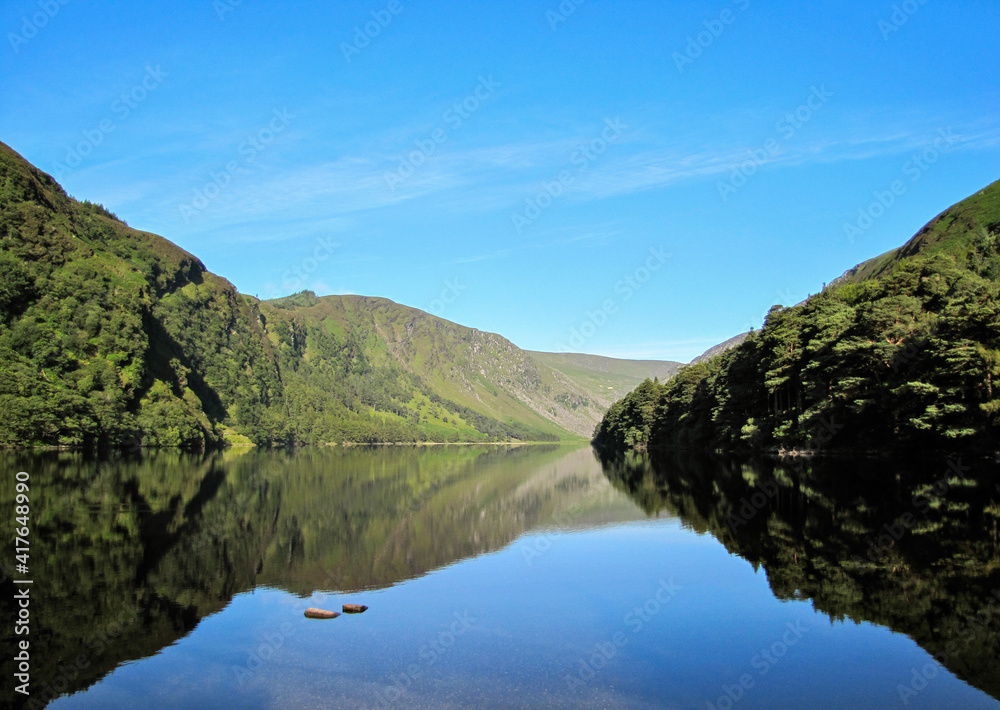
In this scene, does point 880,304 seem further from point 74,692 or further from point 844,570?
point 74,692

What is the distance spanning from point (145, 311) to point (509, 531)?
559 ft

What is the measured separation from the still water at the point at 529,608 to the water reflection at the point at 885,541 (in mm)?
112

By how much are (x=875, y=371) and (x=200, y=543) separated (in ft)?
209

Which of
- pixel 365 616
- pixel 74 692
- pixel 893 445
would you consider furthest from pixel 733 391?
pixel 74 692

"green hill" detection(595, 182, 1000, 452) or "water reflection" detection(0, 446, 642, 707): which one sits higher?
"green hill" detection(595, 182, 1000, 452)

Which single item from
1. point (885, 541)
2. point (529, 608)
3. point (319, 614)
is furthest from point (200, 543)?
point (885, 541)

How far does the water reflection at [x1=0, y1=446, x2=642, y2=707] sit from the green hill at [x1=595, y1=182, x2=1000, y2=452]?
90.1 ft

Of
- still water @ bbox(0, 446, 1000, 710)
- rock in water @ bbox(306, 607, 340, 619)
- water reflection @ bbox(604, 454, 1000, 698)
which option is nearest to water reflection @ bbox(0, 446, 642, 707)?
still water @ bbox(0, 446, 1000, 710)

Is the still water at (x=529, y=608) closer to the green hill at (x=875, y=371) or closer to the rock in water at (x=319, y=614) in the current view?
the rock in water at (x=319, y=614)

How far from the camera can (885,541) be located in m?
27.4

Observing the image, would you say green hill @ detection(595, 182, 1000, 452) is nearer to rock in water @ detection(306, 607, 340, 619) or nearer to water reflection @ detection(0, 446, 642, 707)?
water reflection @ detection(0, 446, 642, 707)

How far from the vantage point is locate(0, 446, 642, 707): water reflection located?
18.7 m

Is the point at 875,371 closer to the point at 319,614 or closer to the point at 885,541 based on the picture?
the point at 885,541

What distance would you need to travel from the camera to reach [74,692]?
1491 centimetres
